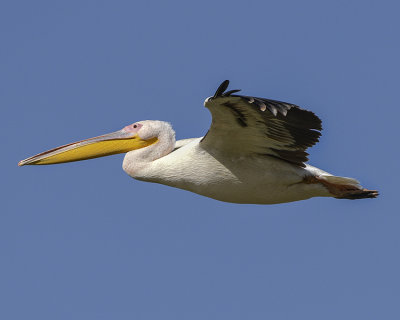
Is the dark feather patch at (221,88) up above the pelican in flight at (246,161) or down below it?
above

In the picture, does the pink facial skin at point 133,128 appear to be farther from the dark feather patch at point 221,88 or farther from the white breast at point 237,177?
the dark feather patch at point 221,88

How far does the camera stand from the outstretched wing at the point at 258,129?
1048 centimetres

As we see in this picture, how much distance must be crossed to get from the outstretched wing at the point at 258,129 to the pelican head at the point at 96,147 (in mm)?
1489

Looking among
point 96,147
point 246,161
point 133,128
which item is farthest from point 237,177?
point 96,147

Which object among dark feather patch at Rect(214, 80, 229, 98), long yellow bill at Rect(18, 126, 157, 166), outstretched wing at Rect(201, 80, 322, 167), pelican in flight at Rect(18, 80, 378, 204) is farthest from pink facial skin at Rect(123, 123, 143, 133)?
dark feather patch at Rect(214, 80, 229, 98)

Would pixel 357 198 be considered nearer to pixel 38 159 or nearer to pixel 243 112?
pixel 243 112

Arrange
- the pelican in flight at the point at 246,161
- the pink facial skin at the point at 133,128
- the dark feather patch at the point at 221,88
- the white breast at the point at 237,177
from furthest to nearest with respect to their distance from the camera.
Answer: the pink facial skin at the point at 133,128
the white breast at the point at 237,177
the pelican in flight at the point at 246,161
the dark feather patch at the point at 221,88

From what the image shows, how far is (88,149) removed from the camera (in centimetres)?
1295

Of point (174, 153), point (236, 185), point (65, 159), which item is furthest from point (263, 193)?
point (65, 159)

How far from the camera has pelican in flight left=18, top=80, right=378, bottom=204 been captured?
11078mm

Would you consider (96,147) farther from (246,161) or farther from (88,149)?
(246,161)

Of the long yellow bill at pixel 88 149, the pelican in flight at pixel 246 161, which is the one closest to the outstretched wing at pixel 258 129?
the pelican in flight at pixel 246 161

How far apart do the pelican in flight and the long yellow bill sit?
42 centimetres

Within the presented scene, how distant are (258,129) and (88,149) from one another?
8.86 ft
